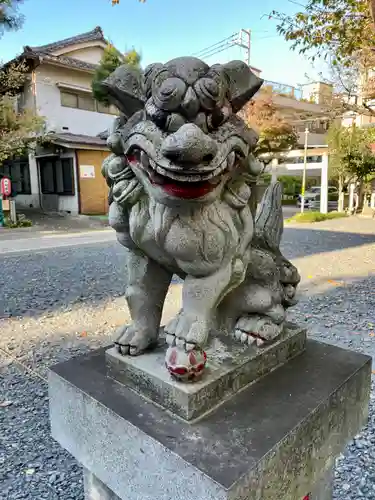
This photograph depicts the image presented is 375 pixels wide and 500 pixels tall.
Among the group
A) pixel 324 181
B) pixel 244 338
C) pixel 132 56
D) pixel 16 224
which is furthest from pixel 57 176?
pixel 244 338

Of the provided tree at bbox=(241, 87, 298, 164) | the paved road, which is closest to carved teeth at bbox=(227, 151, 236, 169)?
the paved road

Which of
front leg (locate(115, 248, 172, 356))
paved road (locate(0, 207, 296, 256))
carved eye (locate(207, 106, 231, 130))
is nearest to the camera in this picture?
carved eye (locate(207, 106, 231, 130))

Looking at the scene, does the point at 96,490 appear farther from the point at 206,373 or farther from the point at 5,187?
the point at 5,187

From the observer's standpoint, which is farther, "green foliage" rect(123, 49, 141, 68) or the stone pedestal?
"green foliage" rect(123, 49, 141, 68)

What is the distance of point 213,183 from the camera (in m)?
0.89

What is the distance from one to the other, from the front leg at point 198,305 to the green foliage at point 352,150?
39.1ft

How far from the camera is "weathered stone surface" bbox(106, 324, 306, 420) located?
37.9 inches

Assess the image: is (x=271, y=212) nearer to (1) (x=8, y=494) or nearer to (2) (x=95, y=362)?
(2) (x=95, y=362)

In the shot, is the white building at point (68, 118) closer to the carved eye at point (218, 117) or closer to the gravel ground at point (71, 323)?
the gravel ground at point (71, 323)

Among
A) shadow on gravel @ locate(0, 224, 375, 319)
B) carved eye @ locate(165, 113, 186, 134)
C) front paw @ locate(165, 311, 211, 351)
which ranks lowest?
shadow on gravel @ locate(0, 224, 375, 319)

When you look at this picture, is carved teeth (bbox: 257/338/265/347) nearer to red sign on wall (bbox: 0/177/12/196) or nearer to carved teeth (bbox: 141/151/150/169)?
carved teeth (bbox: 141/151/150/169)

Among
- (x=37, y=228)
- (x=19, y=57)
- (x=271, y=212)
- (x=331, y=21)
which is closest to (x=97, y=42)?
(x=19, y=57)

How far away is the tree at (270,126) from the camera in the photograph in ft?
46.0

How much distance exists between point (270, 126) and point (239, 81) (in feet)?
45.9
